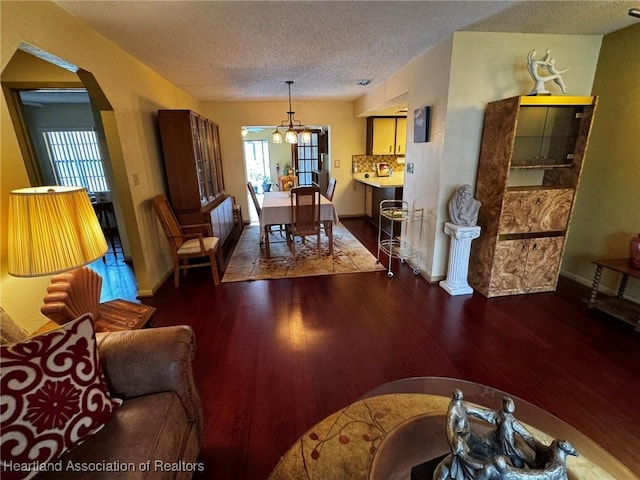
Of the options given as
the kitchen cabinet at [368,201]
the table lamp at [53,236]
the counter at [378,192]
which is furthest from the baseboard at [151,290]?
the kitchen cabinet at [368,201]

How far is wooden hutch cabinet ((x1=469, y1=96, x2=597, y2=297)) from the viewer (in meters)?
2.62

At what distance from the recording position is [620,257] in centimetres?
271

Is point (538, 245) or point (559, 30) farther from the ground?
point (559, 30)

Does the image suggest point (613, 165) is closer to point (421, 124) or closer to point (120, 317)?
point (421, 124)

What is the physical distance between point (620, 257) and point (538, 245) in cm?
70

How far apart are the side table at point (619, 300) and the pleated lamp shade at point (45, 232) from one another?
3.65 m

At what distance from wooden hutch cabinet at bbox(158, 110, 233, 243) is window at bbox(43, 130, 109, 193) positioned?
1.63m

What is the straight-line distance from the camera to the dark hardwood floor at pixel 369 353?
61.5 inches

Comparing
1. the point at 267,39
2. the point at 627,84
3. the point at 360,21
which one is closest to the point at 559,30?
the point at 627,84

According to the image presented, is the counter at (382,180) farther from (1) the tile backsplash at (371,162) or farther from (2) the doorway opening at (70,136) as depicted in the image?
(2) the doorway opening at (70,136)

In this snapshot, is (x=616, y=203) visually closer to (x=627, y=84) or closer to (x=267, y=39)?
(x=627, y=84)

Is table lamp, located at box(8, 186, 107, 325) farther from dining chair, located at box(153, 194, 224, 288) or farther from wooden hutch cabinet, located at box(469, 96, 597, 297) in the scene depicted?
wooden hutch cabinet, located at box(469, 96, 597, 297)

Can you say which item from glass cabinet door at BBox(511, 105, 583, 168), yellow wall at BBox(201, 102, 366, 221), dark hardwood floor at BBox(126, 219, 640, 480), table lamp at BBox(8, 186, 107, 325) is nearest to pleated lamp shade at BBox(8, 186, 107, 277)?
table lamp at BBox(8, 186, 107, 325)

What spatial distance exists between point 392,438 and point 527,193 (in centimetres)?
265
